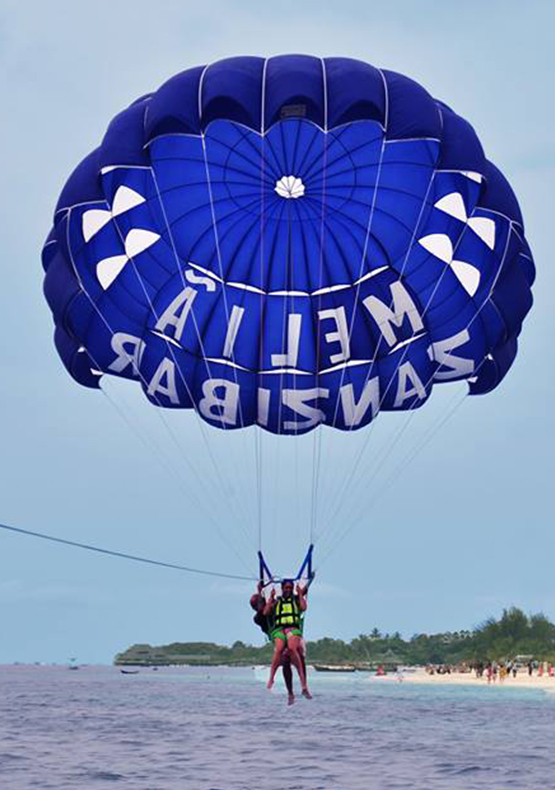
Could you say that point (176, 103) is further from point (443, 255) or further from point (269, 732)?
point (269, 732)

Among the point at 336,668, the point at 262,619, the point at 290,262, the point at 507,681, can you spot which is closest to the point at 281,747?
the point at 262,619

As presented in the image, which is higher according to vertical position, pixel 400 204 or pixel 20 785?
pixel 400 204

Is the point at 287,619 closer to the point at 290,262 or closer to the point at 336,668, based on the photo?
the point at 290,262

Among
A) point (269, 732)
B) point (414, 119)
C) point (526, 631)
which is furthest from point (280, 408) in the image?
point (526, 631)

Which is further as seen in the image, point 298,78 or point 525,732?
point 525,732

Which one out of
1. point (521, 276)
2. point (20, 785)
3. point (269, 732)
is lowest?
point (20, 785)

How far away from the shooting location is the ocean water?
2339 centimetres

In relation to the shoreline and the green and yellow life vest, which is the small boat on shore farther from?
the green and yellow life vest

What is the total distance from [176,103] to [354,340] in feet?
19.1

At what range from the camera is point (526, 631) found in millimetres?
116375

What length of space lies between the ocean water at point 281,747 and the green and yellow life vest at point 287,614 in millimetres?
3724

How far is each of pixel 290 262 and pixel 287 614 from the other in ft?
23.1

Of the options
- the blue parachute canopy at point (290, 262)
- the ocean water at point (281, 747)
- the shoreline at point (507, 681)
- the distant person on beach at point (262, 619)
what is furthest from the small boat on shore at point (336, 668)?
the distant person on beach at point (262, 619)

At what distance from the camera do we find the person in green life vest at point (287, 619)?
19.9m
